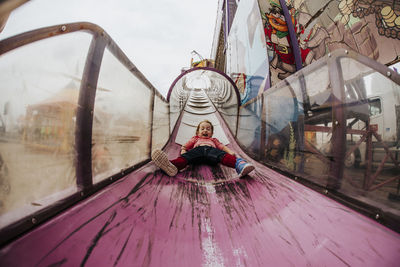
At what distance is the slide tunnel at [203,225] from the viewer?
2.33ft

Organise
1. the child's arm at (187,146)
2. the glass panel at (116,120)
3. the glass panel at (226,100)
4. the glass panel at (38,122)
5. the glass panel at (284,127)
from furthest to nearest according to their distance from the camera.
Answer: the glass panel at (226,100) < the child's arm at (187,146) < the glass panel at (284,127) < the glass panel at (116,120) < the glass panel at (38,122)

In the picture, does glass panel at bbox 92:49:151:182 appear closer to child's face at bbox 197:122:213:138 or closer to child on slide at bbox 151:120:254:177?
child on slide at bbox 151:120:254:177

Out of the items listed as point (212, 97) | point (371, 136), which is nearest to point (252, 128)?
point (371, 136)

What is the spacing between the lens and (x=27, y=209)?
0.76m

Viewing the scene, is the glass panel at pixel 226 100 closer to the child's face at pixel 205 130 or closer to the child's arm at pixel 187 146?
the child's face at pixel 205 130

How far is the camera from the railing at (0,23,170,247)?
0.70 metres

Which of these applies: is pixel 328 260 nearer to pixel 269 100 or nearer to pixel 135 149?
pixel 135 149

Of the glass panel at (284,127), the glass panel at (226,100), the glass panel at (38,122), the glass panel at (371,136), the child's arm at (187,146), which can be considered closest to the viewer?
the glass panel at (38,122)

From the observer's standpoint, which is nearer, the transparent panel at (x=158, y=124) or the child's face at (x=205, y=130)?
the transparent panel at (x=158, y=124)

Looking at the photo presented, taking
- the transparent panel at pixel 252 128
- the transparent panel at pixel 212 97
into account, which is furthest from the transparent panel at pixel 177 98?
the transparent panel at pixel 252 128

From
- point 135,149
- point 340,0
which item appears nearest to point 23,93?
point 135,149

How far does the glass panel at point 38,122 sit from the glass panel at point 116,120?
21 centimetres

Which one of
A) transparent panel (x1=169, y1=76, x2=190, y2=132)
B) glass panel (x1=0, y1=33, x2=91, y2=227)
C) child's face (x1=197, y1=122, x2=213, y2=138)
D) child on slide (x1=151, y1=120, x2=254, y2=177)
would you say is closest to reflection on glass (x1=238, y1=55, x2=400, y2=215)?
child on slide (x1=151, y1=120, x2=254, y2=177)

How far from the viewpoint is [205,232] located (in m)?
0.93
